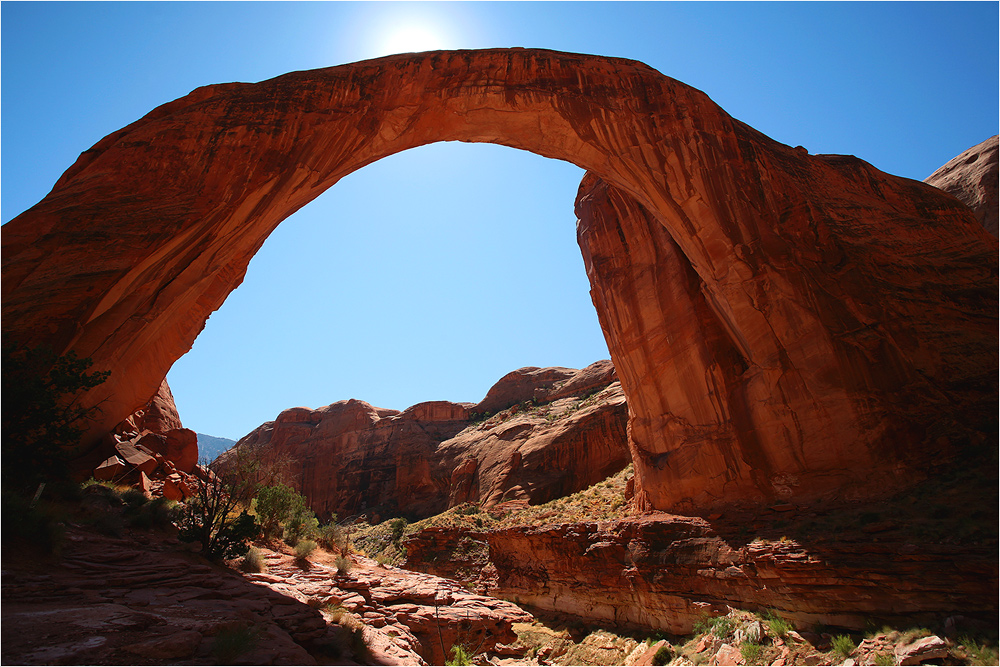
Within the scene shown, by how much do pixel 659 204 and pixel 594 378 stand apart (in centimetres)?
2775

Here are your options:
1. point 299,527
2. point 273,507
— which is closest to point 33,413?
point 273,507

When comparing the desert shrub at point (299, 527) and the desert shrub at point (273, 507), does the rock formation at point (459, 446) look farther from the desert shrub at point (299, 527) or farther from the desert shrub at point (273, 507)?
the desert shrub at point (273, 507)

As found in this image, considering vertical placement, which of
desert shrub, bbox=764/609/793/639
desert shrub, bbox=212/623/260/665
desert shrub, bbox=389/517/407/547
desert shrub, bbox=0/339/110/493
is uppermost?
desert shrub, bbox=0/339/110/493

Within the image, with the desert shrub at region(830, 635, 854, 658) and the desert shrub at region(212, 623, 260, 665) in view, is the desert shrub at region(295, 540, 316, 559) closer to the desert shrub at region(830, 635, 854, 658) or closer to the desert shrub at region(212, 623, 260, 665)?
the desert shrub at region(212, 623, 260, 665)

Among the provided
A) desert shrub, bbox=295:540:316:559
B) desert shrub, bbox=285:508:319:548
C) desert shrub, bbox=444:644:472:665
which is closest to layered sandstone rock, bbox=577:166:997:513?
desert shrub, bbox=444:644:472:665

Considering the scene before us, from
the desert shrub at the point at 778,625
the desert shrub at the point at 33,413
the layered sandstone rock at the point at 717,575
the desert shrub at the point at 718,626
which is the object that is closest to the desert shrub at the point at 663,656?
the desert shrub at the point at 718,626

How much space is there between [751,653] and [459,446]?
3254cm

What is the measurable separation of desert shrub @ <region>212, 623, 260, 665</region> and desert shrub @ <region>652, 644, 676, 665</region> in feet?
31.7

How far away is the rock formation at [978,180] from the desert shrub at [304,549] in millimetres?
34520

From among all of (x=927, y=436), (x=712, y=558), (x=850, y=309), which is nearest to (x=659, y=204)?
(x=850, y=309)

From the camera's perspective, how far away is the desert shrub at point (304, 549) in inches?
528

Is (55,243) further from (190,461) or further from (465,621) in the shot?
(465,621)

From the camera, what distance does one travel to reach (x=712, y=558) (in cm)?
1212

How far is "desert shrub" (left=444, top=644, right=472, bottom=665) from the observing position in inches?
398
